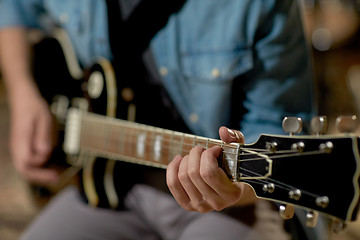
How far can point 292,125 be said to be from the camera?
0.27 metres

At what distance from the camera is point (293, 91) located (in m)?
0.42

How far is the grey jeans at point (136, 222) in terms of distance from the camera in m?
0.45

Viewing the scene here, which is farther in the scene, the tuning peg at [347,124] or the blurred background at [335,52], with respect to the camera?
the blurred background at [335,52]

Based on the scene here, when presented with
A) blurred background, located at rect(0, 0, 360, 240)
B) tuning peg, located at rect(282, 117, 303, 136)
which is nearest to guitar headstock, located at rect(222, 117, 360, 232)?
tuning peg, located at rect(282, 117, 303, 136)

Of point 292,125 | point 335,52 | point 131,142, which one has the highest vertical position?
point 292,125

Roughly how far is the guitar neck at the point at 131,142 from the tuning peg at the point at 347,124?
0.28ft

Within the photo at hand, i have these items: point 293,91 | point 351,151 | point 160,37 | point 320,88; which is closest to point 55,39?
point 160,37

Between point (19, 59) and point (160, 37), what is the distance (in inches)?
17.8

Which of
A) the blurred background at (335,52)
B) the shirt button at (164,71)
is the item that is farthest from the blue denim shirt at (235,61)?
the blurred background at (335,52)

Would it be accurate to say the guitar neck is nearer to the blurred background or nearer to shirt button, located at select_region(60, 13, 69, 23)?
shirt button, located at select_region(60, 13, 69, 23)

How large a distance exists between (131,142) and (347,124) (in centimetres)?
28

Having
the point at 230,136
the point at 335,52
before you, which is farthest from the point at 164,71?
the point at 335,52

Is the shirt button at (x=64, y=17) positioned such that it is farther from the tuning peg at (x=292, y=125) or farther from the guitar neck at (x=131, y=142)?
the tuning peg at (x=292, y=125)

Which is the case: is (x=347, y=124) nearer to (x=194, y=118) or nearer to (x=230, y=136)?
(x=230, y=136)
